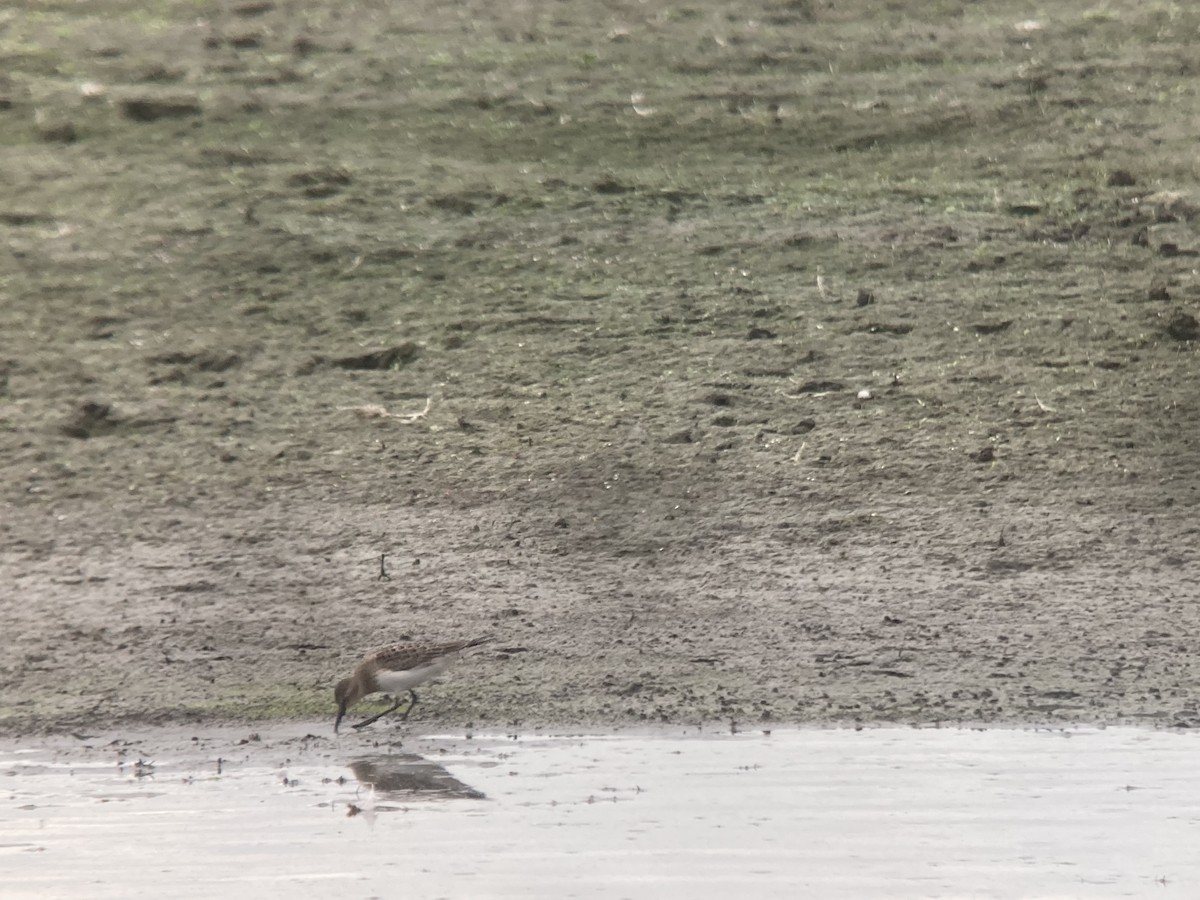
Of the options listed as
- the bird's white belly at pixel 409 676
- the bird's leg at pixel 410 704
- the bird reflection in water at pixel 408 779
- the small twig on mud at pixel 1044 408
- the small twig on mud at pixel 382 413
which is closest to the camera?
the bird reflection in water at pixel 408 779

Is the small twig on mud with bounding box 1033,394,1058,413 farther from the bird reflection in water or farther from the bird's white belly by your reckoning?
the bird reflection in water

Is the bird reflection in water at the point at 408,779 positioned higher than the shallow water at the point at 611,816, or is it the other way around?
the shallow water at the point at 611,816

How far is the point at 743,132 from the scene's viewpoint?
1269cm

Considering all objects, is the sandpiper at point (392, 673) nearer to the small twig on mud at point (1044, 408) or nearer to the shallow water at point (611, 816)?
the shallow water at point (611, 816)

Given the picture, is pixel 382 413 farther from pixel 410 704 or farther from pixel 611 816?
pixel 611 816

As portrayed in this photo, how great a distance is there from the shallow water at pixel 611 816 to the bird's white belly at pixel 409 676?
200mm

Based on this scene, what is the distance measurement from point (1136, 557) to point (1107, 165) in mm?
4237

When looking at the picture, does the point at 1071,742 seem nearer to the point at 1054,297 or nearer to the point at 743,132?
the point at 1054,297

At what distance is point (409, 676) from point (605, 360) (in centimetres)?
359

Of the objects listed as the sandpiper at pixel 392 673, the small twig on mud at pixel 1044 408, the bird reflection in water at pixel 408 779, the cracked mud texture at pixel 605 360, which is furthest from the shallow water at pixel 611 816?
the small twig on mud at pixel 1044 408

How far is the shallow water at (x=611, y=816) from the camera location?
5242 mm

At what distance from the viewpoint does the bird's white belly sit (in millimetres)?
6766

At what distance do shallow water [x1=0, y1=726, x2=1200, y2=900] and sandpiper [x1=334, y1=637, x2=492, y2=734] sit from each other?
0.15 metres

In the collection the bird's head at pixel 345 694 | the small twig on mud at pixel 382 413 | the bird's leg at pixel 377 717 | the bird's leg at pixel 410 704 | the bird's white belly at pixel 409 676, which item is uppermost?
the bird's white belly at pixel 409 676
